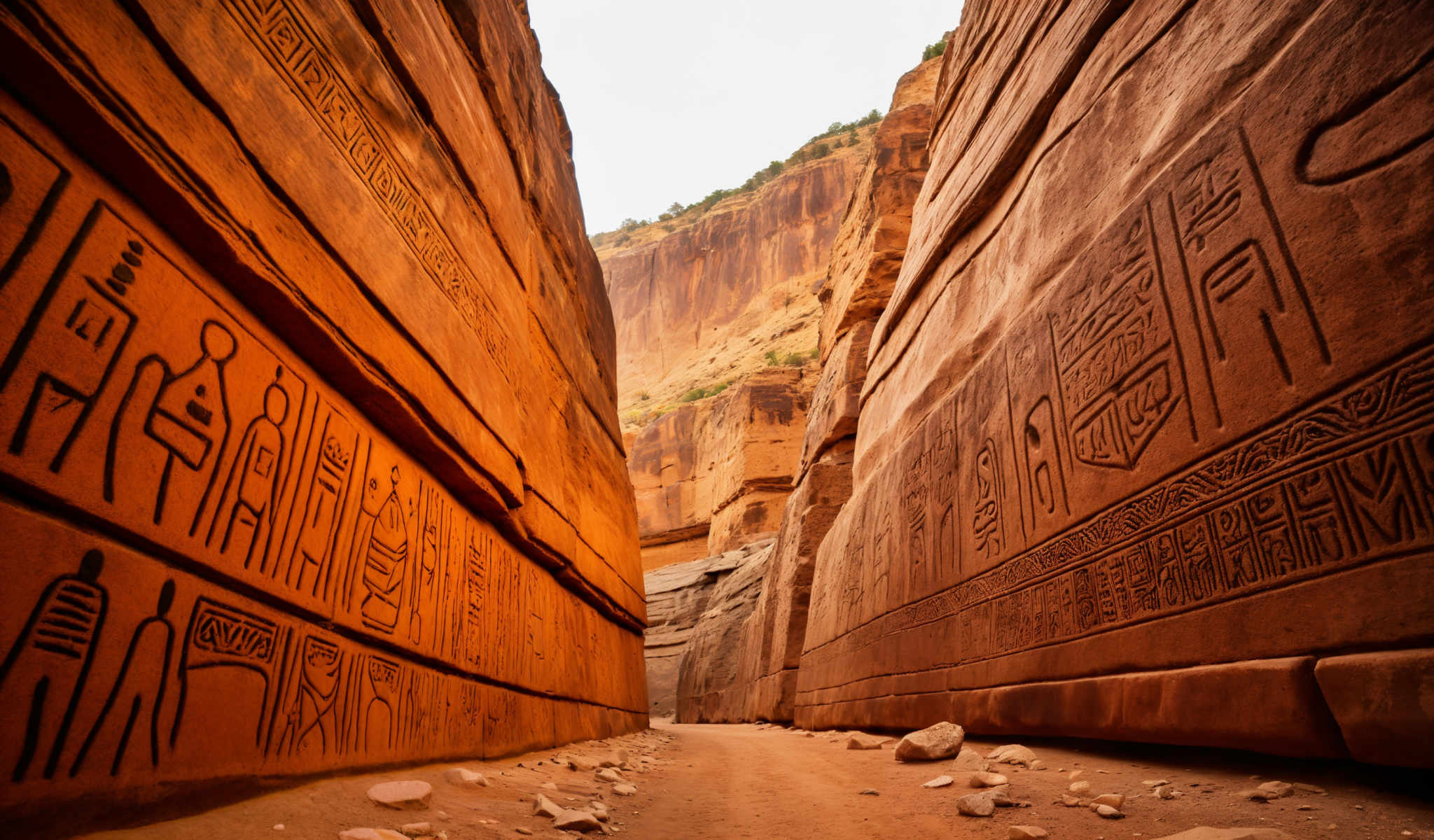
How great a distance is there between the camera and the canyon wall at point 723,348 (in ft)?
60.6

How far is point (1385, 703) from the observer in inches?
59.4

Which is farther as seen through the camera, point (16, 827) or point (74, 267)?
point (74, 267)

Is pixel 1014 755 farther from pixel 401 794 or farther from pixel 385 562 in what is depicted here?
pixel 385 562

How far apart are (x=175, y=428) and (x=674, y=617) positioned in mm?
14796

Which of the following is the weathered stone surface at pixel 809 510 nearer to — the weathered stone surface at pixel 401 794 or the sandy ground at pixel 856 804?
the sandy ground at pixel 856 804

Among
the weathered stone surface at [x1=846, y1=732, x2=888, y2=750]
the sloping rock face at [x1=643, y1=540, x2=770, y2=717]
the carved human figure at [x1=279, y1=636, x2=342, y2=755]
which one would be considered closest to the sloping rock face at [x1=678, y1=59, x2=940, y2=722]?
the sloping rock face at [x1=643, y1=540, x2=770, y2=717]

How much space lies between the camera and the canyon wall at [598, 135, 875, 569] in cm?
1847

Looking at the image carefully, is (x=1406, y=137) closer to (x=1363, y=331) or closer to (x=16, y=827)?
(x=1363, y=331)

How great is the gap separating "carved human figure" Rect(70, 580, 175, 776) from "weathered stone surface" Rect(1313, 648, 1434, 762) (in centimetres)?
262

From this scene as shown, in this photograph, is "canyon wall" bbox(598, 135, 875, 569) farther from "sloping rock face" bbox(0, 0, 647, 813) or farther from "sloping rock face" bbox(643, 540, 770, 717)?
"sloping rock face" bbox(0, 0, 647, 813)

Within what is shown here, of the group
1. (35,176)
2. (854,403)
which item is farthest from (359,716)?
(854,403)

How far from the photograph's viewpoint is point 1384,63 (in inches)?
70.0

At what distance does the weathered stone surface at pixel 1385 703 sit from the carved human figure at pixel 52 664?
8.69 feet

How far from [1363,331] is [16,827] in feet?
9.64
